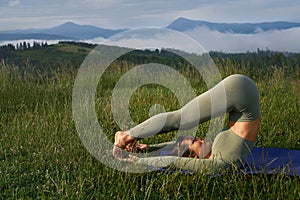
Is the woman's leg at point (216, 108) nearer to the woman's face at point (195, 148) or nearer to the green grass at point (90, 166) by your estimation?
the woman's face at point (195, 148)

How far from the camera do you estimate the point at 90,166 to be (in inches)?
130

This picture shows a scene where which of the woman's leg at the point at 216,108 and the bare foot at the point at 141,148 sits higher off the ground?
the woman's leg at the point at 216,108

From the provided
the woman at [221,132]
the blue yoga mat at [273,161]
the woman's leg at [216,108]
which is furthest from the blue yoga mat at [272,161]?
the woman's leg at [216,108]

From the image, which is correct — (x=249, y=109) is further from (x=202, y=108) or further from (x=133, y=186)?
(x=133, y=186)

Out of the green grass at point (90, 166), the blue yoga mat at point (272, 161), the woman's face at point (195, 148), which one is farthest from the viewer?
the woman's face at point (195, 148)

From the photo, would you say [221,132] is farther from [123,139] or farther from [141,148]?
[123,139]

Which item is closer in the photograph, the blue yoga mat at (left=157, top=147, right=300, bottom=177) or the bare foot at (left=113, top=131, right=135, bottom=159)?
the blue yoga mat at (left=157, top=147, right=300, bottom=177)

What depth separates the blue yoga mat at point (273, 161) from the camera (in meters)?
3.20

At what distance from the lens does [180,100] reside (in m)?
5.91

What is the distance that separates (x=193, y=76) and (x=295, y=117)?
3.56 metres

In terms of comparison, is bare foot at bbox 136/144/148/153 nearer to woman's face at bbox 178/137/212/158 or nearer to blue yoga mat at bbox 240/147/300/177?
woman's face at bbox 178/137/212/158

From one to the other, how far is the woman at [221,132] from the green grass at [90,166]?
0.16 metres

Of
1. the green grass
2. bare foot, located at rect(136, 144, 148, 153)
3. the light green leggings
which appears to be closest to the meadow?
the green grass

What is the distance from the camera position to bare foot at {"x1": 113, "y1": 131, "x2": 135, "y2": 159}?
341cm
